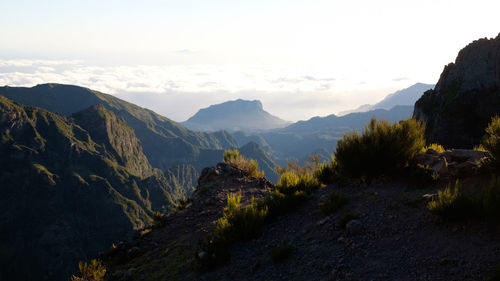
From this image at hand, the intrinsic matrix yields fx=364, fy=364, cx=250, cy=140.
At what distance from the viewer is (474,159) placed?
8.73 metres

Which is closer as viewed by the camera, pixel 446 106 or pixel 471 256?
pixel 471 256

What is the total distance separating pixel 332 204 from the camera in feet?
29.6

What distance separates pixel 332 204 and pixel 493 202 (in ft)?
11.7

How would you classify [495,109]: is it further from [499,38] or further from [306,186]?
[306,186]

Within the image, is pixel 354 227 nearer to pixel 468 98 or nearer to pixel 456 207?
pixel 456 207

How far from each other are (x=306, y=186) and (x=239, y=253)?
3601 millimetres

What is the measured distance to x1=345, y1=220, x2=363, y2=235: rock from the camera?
7.59m

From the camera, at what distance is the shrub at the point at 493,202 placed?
6.11 meters

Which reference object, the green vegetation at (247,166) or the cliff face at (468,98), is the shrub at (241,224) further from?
the cliff face at (468,98)

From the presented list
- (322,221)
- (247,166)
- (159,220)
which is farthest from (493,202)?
(247,166)

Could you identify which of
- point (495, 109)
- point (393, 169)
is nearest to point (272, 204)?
point (393, 169)

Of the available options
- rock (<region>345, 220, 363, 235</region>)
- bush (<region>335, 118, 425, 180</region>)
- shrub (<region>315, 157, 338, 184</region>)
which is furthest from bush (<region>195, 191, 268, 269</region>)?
shrub (<region>315, 157, 338, 184</region>)

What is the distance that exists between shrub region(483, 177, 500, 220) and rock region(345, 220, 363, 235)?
7.52ft

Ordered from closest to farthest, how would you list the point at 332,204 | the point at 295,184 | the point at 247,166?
the point at 332,204, the point at 295,184, the point at 247,166
